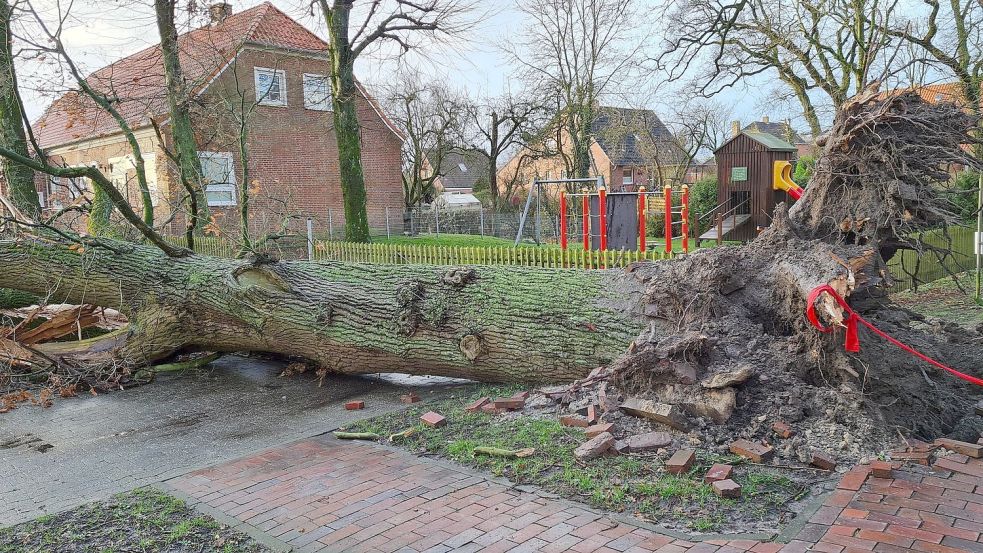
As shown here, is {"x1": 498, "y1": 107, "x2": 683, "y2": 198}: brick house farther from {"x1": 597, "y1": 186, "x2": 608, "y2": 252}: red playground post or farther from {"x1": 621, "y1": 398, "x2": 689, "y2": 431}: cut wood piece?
{"x1": 621, "y1": 398, "x2": 689, "y2": 431}: cut wood piece

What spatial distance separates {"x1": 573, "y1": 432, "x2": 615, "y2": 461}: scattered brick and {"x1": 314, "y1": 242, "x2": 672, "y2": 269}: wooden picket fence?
5698 millimetres

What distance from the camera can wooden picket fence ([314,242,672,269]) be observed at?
10969 mm

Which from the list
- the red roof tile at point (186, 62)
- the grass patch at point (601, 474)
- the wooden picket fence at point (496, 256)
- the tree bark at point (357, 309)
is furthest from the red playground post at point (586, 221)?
the grass patch at point (601, 474)

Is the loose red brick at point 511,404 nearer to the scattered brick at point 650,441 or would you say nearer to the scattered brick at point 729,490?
the scattered brick at point 650,441

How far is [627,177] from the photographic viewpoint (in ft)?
156

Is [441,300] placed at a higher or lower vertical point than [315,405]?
higher

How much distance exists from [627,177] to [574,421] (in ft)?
145

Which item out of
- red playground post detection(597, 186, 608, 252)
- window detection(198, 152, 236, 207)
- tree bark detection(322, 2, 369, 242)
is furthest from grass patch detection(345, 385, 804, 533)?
window detection(198, 152, 236, 207)

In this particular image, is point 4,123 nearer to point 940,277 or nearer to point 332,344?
point 332,344

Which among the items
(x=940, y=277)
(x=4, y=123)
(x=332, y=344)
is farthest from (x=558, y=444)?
(x=940, y=277)

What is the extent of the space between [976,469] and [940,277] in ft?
42.0

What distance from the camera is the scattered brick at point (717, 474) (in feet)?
12.7

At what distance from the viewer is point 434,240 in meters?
25.5

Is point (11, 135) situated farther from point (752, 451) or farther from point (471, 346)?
point (752, 451)
